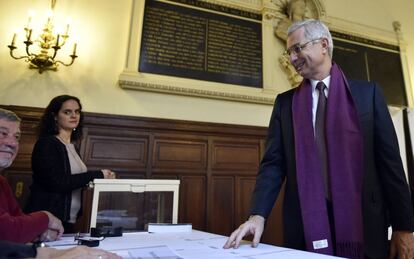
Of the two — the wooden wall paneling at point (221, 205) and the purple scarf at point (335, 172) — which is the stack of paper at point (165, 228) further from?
the wooden wall paneling at point (221, 205)

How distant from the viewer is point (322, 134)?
1220 mm

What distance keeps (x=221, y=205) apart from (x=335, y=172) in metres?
1.91

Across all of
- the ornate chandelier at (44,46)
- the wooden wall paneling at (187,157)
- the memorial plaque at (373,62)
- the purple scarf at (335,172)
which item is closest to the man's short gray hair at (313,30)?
the purple scarf at (335,172)

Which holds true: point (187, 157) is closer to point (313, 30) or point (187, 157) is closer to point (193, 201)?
point (193, 201)

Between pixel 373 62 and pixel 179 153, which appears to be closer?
pixel 179 153

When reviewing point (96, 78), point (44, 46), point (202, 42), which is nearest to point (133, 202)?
point (96, 78)

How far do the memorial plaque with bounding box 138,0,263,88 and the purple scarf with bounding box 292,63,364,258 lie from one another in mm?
1972

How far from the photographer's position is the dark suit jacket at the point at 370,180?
107 cm

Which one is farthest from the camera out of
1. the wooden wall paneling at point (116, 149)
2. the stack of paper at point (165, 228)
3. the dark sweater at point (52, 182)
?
the wooden wall paneling at point (116, 149)

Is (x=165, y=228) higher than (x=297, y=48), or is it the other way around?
(x=297, y=48)

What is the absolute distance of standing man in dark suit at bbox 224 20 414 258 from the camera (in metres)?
1.05

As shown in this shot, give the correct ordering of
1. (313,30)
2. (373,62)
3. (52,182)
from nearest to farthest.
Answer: (313,30)
(52,182)
(373,62)

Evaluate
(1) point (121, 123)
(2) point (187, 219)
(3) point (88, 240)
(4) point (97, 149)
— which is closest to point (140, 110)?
(1) point (121, 123)

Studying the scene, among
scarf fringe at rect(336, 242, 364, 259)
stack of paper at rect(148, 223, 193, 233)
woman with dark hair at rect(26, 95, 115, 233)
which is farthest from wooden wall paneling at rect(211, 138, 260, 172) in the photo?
scarf fringe at rect(336, 242, 364, 259)
